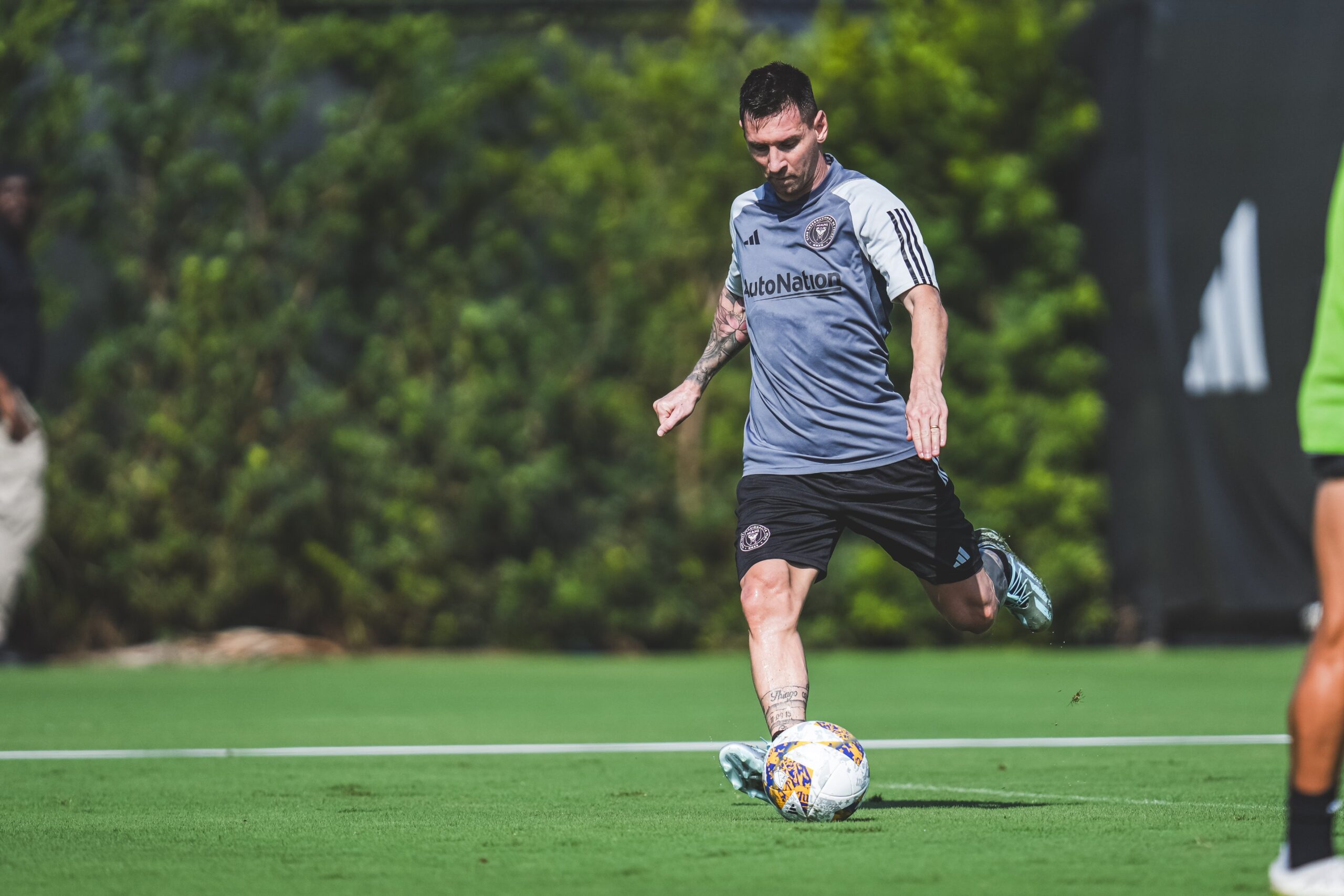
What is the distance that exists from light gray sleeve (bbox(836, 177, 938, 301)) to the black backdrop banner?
7798 mm

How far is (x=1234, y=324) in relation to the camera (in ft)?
41.0

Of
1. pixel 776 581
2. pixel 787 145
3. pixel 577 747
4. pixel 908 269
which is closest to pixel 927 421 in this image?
pixel 908 269

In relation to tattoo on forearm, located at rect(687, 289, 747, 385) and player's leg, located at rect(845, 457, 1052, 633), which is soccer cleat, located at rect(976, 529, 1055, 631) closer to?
player's leg, located at rect(845, 457, 1052, 633)

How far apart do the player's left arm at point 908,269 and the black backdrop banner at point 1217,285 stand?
771 cm

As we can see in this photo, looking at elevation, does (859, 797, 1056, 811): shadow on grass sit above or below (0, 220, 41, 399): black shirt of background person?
below

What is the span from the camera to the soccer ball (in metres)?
4.84

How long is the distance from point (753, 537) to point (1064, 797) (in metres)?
1.21

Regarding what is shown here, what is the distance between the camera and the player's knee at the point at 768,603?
518 centimetres

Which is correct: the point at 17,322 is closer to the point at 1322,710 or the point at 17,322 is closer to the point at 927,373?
the point at 927,373

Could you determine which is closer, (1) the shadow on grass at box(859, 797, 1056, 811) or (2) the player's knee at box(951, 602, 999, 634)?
(1) the shadow on grass at box(859, 797, 1056, 811)

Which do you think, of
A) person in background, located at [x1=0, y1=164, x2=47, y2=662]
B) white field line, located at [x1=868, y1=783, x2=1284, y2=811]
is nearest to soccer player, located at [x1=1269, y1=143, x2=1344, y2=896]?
white field line, located at [x1=868, y1=783, x2=1284, y2=811]

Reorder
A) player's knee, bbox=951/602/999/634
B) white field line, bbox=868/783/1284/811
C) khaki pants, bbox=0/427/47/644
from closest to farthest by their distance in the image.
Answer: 1. white field line, bbox=868/783/1284/811
2. player's knee, bbox=951/602/999/634
3. khaki pants, bbox=0/427/47/644

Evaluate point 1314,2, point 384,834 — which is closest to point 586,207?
point 1314,2

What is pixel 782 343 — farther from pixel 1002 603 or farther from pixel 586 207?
pixel 586 207
